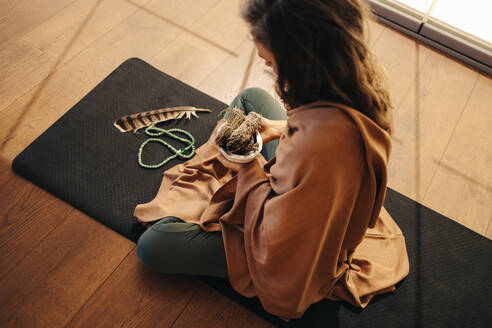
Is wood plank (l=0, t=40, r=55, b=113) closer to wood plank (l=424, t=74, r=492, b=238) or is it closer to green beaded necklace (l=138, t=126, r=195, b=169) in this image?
green beaded necklace (l=138, t=126, r=195, b=169)

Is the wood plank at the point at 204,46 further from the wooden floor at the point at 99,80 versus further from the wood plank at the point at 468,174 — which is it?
the wood plank at the point at 468,174

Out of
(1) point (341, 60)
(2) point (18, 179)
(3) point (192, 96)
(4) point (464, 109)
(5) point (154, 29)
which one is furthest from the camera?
(5) point (154, 29)

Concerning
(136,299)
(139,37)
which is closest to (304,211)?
(136,299)

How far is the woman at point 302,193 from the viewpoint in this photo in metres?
0.85

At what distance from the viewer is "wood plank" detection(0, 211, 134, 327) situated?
1.24m

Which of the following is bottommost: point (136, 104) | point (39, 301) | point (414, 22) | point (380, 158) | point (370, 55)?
point (39, 301)

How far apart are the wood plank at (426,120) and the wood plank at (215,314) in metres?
0.86

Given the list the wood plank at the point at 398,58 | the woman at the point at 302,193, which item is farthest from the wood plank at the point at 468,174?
the woman at the point at 302,193

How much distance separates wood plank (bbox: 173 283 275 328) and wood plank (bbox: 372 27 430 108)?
131 centimetres

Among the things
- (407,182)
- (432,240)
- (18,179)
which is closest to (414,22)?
(407,182)

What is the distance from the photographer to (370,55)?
91 cm

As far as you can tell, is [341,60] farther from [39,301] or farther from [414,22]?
[414,22]

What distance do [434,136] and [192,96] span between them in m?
1.20

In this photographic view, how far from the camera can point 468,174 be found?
1.76m
